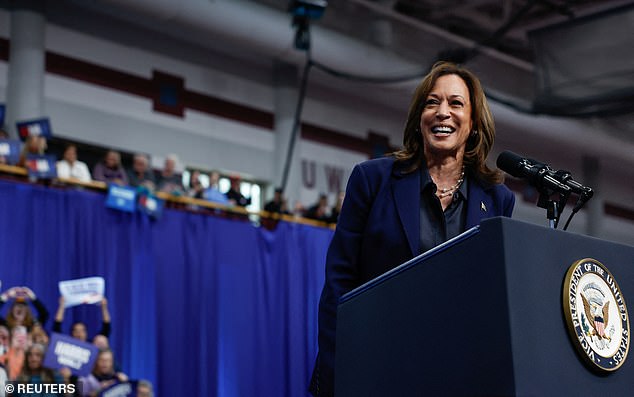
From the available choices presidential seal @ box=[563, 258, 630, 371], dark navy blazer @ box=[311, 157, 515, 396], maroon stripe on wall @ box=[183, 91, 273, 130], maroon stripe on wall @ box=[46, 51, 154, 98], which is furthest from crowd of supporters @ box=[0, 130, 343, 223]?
presidential seal @ box=[563, 258, 630, 371]

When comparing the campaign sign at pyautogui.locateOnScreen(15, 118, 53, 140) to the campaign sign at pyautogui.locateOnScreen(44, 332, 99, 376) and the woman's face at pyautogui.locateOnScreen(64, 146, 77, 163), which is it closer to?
the woman's face at pyautogui.locateOnScreen(64, 146, 77, 163)

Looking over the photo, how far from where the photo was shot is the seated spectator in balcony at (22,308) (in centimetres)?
747

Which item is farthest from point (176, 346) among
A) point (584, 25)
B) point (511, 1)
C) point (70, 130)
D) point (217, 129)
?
point (511, 1)

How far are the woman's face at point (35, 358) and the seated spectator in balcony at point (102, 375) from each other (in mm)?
335

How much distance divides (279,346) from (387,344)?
26.2 ft

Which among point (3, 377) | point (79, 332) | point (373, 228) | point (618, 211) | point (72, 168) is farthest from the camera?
point (618, 211)

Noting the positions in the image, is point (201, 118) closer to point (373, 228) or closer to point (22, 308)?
point (22, 308)

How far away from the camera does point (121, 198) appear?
874 cm

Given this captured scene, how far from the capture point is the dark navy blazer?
6.73 ft

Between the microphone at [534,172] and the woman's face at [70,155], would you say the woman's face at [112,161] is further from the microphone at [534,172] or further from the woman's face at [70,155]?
the microphone at [534,172]

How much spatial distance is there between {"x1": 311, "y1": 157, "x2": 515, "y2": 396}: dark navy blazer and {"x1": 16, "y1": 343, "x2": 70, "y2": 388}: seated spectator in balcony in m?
5.31

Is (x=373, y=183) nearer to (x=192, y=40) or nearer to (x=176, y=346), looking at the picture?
(x=176, y=346)

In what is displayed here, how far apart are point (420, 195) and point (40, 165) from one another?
6.72 meters

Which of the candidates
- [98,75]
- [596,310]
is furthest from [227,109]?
[596,310]
